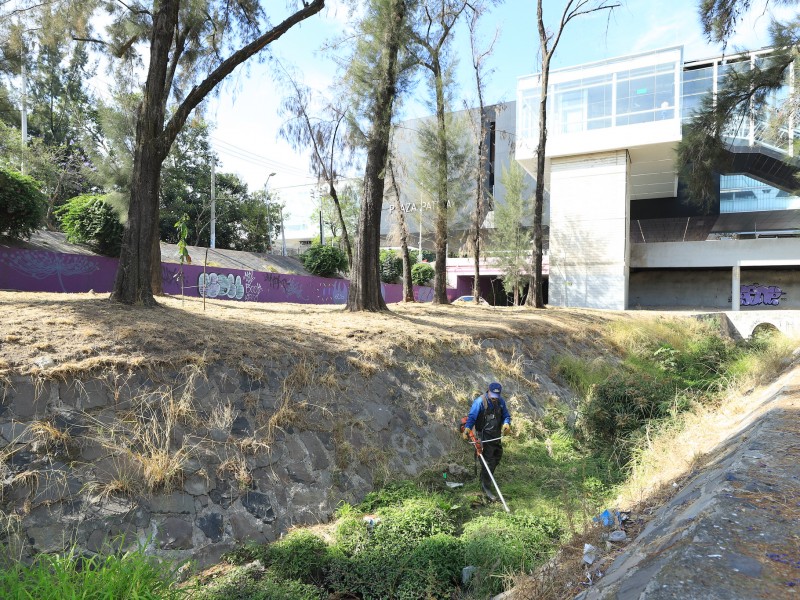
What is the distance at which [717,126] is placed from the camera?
38.6ft

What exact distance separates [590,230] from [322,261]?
16291mm

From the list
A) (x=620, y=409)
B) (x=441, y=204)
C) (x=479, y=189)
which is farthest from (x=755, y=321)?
(x=620, y=409)

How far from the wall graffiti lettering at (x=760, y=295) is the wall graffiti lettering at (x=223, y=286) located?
3233cm

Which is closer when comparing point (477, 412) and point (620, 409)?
point (477, 412)

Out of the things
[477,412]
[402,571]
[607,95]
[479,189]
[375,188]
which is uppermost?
[607,95]

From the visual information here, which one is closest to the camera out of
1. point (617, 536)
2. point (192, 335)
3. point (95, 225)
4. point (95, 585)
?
point (95, 585)

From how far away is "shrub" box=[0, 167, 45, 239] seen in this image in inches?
659

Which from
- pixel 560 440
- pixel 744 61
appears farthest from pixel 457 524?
pixel 744 61

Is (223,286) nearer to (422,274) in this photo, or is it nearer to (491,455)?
(422,274)

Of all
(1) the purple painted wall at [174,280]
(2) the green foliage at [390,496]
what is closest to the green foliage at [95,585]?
(2) the green foliage at [390,496]

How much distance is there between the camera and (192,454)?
20.2ft

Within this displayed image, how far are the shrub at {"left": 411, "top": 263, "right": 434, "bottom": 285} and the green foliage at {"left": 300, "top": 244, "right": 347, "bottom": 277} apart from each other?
9.00 metres

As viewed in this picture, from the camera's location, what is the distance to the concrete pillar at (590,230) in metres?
29.5

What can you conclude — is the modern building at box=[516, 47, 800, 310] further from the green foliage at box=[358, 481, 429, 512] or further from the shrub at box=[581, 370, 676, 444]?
the green foliage at box=[358, 481, 429, 512]
